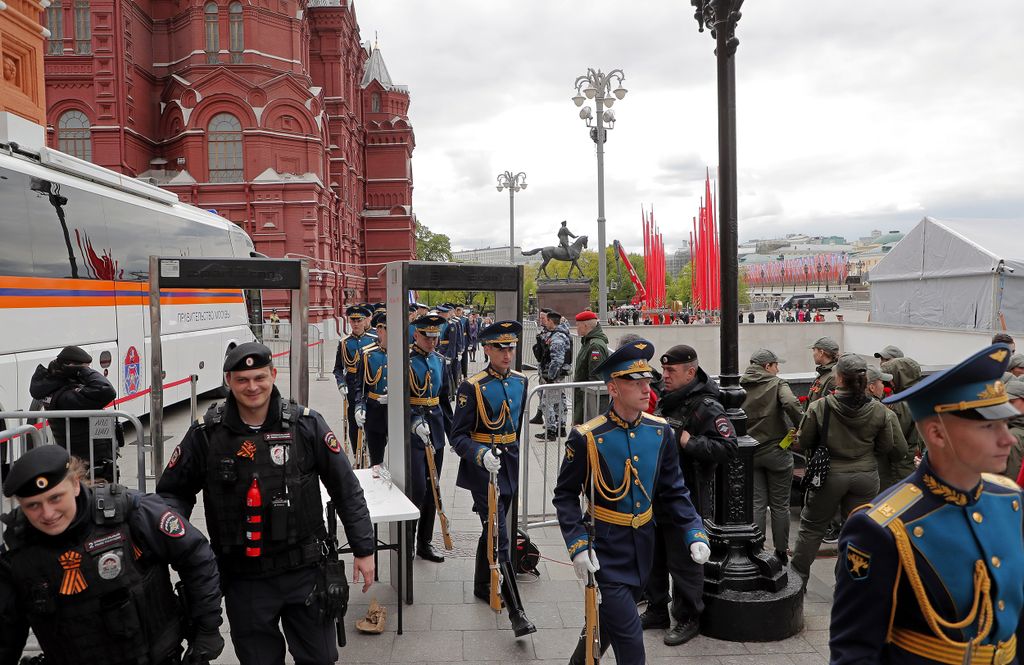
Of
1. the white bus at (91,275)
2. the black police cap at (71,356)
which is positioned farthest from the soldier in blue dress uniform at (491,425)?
the white bus at (91,275)

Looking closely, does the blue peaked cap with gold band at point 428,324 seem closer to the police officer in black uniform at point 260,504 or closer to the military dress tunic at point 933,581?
the police officer in black uniform at point 260,504

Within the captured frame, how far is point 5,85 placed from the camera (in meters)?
13.2

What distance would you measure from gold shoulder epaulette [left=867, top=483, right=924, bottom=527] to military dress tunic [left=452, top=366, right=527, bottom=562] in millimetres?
3483

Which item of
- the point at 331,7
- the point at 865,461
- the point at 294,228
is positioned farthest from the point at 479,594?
the point at 331,7

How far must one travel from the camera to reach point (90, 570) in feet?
9.40

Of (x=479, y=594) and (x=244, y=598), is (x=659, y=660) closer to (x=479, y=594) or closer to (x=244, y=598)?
(x=479, y=594)

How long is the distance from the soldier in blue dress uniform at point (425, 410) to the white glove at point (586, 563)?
288 cm

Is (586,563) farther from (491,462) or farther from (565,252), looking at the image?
(565,252)

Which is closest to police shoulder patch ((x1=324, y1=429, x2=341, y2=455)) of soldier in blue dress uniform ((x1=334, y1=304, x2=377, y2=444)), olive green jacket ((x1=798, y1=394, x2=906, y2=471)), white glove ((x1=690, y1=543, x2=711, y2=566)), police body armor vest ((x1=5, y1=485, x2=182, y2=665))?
police body armor vest ((x1=5, y1=485, x2=182, y2=665))

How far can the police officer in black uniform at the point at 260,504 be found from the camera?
3516mm

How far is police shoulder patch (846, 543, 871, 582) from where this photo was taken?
2277mm

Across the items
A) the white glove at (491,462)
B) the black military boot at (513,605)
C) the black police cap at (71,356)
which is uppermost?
the black police cap at (71,356)

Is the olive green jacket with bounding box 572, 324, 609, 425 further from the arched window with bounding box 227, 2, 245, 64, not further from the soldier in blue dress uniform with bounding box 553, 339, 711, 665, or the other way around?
the arched window with bounding box 227, 2, 245, 64

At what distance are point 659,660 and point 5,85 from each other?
1485cm
